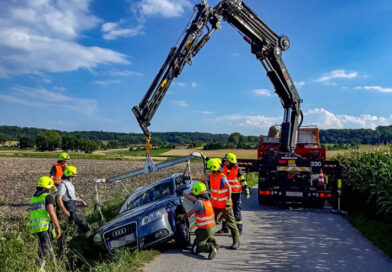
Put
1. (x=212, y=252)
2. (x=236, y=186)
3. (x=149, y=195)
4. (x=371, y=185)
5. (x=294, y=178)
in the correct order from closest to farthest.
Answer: (x=212, y=252) < (x=149, y=195) < (x=236, y=186) < (x=371, y=185) < (x=294, y=178)

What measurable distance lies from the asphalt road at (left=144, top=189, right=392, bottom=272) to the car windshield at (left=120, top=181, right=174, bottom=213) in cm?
156

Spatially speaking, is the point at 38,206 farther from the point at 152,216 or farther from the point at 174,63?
the point at 174,63

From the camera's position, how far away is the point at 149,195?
28.4ft

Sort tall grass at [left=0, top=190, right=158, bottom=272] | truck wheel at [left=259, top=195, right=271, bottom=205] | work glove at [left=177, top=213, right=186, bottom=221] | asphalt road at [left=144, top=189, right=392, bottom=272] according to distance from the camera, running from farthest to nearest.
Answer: truck wheel at [left=259, top=195, right=271, bottom=205] < work glove at [left=177, top=213, right=186, bottom=221] < tall grass at [left=0, top=190, right=158, bottom=272] < asphalt road at [left=144, top=189, right=392, bottom=272]

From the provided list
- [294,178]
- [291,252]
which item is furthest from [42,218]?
[294,178]

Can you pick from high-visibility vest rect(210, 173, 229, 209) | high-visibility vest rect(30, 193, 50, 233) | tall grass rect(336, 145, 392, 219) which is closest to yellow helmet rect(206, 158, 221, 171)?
high-visibility vest rect(210, 173, 229, 209)

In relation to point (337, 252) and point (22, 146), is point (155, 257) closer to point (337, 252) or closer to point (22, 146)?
point (337, 252)

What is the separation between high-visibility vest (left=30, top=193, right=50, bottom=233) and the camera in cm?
693

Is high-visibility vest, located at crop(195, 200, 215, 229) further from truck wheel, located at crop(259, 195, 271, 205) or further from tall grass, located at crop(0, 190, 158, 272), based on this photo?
truck wheel, located at crop(259, 195, 271, 205)

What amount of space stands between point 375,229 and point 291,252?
315 centimetres

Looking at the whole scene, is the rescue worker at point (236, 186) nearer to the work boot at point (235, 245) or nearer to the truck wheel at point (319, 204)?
the work boot at point (235, 245)

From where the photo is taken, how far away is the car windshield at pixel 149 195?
848 centimetres

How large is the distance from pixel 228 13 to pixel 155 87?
3628mm

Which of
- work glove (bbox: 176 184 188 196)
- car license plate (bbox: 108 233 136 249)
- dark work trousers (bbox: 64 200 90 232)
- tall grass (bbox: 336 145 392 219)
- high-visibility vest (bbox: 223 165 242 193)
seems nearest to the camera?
car license plate (bbox: 108 233 136 249)
